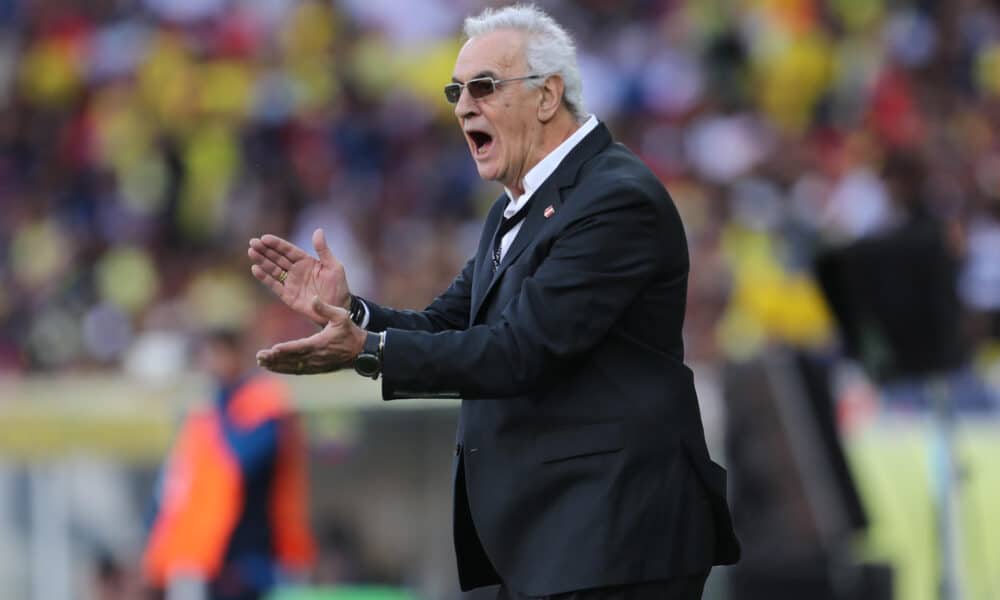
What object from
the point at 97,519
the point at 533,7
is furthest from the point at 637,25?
the point at 533,7

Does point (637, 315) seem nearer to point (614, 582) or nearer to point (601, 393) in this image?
point (601, 393)

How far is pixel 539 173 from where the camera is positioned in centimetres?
424

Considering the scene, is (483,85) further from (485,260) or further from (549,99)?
(485,260)

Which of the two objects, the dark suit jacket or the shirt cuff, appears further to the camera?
the shirt cuff

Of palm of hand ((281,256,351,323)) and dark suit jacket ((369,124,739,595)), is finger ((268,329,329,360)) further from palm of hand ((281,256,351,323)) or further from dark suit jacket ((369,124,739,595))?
palm of hand ((281,256,351,323))

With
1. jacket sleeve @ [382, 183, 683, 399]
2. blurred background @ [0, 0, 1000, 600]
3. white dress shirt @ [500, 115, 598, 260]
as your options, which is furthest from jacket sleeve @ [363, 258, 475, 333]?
blurred background @ [0, 0, 1000, 600]

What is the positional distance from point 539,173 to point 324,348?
2.42ft

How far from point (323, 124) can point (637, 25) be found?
2803 millimetres

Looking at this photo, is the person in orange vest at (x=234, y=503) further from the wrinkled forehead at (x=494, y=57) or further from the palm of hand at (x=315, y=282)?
the wrinkled forehead at (x=494, y=57)

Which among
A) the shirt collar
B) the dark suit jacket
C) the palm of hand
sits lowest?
the dark suit jacket

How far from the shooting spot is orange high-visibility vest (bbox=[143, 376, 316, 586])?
773 centimetres

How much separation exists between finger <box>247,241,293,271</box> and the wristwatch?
0.35 m

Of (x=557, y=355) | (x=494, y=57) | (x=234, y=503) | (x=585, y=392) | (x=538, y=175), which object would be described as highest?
(x=494, y=57)

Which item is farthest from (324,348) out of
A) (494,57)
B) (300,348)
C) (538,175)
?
(494,57)
